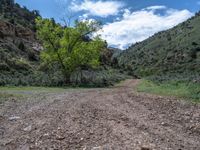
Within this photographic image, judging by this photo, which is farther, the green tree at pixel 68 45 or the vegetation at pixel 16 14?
the vegetation at pixel 16 14

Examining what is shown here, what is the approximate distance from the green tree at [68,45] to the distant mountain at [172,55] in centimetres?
5612

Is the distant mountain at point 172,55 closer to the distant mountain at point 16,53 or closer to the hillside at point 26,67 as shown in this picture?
the distant mountain at point 16,53

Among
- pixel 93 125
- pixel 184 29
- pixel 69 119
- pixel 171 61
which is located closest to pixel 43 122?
pixel 69 119

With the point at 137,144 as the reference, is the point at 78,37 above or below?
above

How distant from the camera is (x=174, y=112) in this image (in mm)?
16203

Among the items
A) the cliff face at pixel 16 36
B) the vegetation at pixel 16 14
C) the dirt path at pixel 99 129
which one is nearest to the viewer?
the dirt path at pixel 99 129

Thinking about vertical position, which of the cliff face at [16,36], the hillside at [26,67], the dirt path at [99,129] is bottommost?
the dirt path at [99,129]

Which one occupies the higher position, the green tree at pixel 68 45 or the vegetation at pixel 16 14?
the vegetation at pixel 16 14

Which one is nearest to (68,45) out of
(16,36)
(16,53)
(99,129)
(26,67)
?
(26,67)

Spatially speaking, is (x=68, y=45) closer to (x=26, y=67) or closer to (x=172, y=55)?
(x=26, y=67)

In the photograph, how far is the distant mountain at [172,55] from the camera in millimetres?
113438

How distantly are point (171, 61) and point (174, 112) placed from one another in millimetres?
108380

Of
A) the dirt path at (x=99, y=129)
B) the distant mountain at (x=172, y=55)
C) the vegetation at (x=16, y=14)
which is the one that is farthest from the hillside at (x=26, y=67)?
the distant mountain at (x=172, y=55)

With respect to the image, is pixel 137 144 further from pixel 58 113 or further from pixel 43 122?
pixel 58 113
